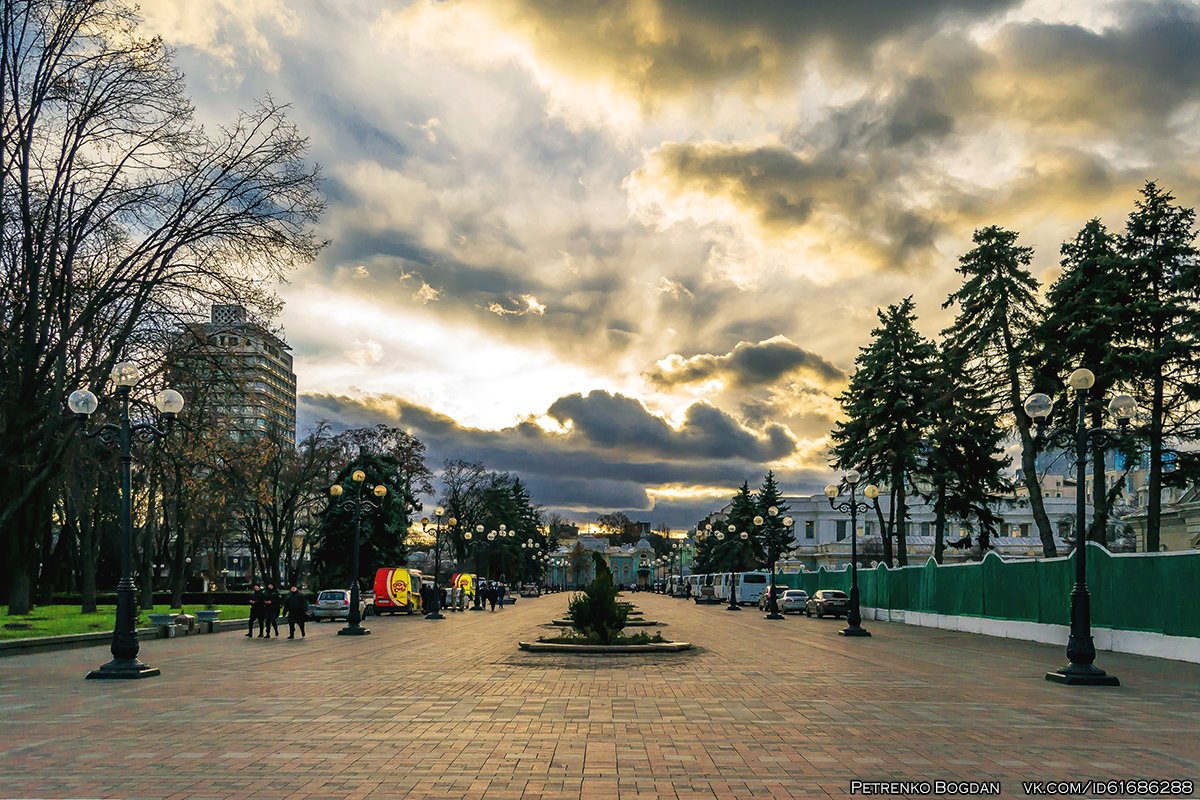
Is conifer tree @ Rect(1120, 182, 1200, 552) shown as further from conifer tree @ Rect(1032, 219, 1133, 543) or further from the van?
the van

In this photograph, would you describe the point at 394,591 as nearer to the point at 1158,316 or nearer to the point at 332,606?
the point at 332,606

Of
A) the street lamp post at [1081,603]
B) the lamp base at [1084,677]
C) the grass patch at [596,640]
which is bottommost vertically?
the grass patch at [596,640]

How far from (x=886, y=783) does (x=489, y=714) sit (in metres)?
5.67

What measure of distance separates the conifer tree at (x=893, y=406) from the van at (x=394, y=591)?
963 inches

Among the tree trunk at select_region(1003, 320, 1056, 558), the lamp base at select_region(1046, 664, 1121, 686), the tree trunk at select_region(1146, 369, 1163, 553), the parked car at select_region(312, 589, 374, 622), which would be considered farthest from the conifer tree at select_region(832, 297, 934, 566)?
the lamp base at select_region(1046, 664, 1121, 686)

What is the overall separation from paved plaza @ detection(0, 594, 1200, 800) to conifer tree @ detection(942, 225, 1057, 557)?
76.6 ft

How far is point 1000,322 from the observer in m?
44.4

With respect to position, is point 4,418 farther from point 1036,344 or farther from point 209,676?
point 1036,344

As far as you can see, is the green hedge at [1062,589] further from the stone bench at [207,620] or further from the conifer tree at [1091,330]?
the stone bench at [207,620]

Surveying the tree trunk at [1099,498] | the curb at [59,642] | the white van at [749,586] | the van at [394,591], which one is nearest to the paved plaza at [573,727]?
the curb at [59,642]

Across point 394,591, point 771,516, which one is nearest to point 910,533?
point 771,516

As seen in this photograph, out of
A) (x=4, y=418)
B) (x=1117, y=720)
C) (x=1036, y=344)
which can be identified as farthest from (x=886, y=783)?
(x=1036, y=344)

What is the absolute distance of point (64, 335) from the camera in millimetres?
25234

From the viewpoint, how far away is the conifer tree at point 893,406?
51156 mm
